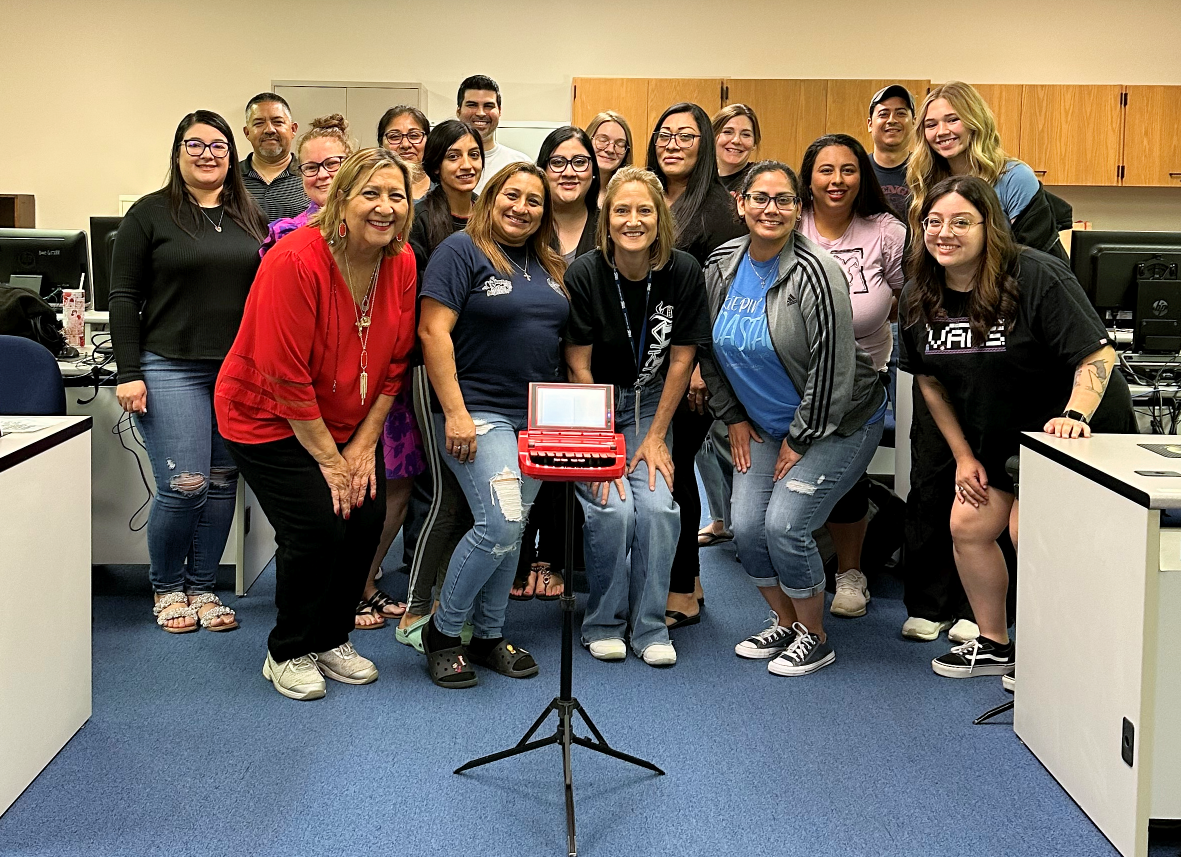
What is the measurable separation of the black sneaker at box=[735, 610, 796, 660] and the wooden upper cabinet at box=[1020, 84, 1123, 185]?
194 inches

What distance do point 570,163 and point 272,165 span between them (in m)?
1.27

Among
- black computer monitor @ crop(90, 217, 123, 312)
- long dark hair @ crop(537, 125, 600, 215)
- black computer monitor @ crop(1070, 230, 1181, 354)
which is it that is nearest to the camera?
long dark hair @ crop(537, 125, 600, 215)

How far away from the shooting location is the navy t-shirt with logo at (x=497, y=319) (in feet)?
9.09

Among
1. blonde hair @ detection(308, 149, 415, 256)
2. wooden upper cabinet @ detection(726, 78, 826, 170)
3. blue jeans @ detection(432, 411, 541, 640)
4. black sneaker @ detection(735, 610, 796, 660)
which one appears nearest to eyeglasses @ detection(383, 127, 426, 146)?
blonde hair @ detection(308, 149, 415, 256)

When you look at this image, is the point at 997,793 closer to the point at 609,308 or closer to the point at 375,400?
the point at 609,308

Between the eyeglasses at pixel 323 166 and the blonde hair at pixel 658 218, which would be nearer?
the blonde hair at pixel 658 218

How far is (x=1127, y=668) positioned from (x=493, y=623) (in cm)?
160

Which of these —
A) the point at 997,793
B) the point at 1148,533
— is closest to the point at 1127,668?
the point at 1148,533

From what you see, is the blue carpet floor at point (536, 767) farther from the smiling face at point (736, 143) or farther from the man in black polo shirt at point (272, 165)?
the smiling face at point (736, 143)

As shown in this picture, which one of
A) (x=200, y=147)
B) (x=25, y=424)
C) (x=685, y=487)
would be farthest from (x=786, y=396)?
(x=25, y=424)

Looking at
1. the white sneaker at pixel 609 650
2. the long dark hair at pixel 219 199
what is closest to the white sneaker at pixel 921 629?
the white sneaker at pixel 609 650

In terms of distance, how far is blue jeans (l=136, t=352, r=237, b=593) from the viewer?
3.13 meters

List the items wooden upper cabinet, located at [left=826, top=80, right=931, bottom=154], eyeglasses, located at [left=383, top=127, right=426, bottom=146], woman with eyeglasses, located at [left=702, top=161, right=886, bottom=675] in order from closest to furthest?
woman with eyeglasses, located at [left=702, top=161, right=886, bottom=675] → eyeglasses, located at [left=383, top=127, right=426, bottom=146] → wooden upper cabinet, located at [left=826, top=80, right=931, bottom=154]

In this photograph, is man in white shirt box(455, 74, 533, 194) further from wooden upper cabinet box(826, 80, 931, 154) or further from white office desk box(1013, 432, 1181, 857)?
wooden upper cabinet box(826, 80, 931, 154)
